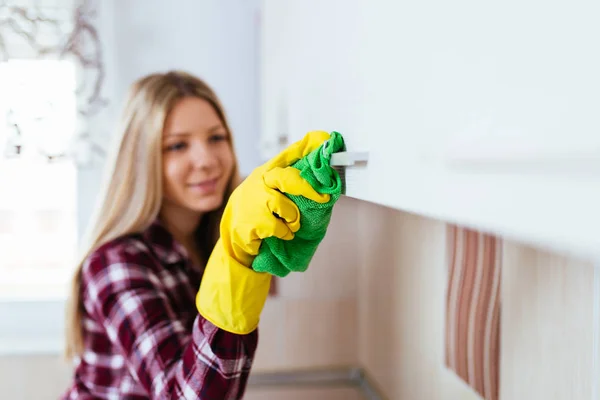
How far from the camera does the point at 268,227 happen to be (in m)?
0.58

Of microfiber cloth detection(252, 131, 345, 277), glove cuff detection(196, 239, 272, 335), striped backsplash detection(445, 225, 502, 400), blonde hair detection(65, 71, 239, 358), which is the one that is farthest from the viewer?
blonde hair detection(65, 71, 239, 358)

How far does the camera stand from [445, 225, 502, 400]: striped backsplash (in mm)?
805

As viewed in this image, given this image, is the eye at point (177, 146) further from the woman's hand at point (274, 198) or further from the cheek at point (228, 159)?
the woman's hand at point (274, 198)

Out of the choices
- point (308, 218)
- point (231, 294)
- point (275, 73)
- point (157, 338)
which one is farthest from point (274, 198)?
point (275, 73)

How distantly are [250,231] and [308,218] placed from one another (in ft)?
0.20

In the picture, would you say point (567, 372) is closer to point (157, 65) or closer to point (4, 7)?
point (157, 65)

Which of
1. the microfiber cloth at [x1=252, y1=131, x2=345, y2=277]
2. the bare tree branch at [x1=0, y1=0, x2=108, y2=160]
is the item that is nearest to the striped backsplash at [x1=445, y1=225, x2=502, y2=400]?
the microfiber cloth at [x1=252, y1=131, x2=345, y2=277]

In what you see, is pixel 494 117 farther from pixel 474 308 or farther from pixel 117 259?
→ pixel 117 259

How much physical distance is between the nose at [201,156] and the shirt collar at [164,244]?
5.4 inches

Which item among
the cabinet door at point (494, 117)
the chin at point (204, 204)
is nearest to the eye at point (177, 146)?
the chin at point (204, 204)

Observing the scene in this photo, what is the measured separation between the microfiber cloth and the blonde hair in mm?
441

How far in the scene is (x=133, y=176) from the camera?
3.48 feet

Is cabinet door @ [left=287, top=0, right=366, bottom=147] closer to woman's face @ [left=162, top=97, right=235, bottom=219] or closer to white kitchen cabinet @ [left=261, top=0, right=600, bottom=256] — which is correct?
white kitchen cabinet @ [left=261, top=0, right=600, bottom=256]

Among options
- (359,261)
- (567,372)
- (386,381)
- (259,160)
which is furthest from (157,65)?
(567,372)
